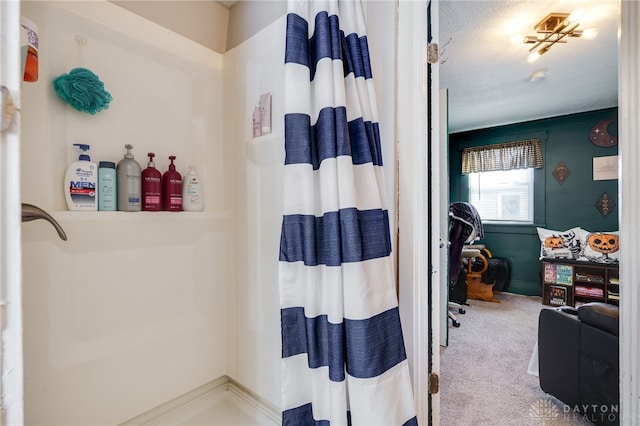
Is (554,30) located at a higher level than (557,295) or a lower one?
higher

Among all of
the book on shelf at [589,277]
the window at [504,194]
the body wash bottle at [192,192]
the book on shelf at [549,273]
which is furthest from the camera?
the window at [504,194]

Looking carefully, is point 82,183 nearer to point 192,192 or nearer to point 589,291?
point 192,192

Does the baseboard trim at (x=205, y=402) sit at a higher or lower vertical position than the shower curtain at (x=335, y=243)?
lower

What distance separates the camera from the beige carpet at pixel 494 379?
171cm

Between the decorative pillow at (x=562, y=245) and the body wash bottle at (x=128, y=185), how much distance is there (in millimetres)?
4397

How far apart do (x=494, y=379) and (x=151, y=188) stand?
249cm

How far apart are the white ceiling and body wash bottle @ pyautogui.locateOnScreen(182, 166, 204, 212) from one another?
1888mm

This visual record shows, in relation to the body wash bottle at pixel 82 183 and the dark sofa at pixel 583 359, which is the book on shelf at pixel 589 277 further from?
the body wash bottle at pixel 82 183

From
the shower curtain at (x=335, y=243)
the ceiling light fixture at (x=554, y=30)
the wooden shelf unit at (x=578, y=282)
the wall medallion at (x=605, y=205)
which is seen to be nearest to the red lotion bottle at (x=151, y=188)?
the shower curtain at (x=335, y=243)

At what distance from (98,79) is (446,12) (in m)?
2.07

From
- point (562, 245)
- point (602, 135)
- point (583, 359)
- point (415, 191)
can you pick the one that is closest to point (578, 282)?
point (562, 245)

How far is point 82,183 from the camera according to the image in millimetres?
1127

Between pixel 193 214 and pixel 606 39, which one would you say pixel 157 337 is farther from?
pixel 606 39
